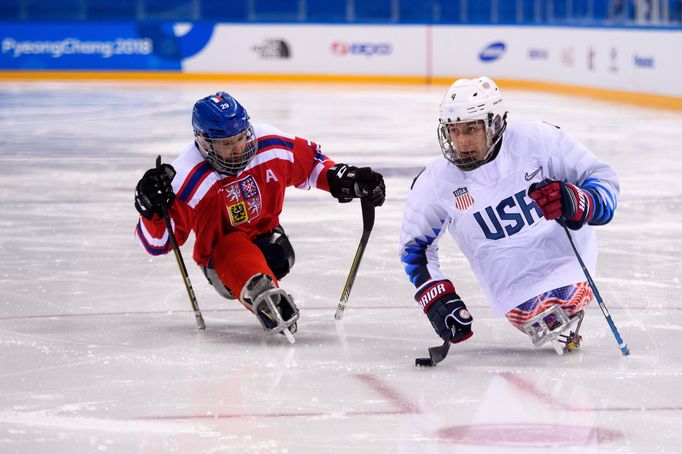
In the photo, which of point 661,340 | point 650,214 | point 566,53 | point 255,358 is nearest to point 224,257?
point 255,358

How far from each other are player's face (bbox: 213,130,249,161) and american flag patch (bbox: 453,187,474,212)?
74cm

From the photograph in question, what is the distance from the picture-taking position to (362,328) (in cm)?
425

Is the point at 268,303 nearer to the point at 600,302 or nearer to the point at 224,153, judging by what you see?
the point at 224,153

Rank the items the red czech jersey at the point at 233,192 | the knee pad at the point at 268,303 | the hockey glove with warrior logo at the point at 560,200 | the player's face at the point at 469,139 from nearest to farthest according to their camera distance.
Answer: the hockey glove with warrior logo at the point at 560,200
the player's face at the point at 469,139
the knee pad at the point at 268,303
the red czech jersey at the point at 233,192

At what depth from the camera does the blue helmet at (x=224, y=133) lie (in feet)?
13.1

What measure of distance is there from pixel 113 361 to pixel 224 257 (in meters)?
0.55

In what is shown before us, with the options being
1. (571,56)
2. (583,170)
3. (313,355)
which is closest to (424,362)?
(313,355)

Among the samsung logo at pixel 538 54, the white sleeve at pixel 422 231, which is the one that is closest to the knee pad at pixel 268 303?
the white sleeve at pixel 422 231

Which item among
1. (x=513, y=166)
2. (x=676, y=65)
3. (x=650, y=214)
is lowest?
(x=676, y=65)

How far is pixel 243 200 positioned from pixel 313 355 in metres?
0.65

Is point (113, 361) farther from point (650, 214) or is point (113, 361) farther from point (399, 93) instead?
point (399, 93)

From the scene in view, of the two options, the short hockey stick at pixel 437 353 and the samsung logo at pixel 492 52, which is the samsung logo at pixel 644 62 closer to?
the samsung logo at pixel 492 52

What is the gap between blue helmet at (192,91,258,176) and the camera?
13.1ft

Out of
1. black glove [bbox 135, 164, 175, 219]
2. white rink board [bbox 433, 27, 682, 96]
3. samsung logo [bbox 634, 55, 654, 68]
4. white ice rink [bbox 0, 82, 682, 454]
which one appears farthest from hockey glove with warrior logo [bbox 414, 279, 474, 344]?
samsung logo [bbox 634, 55, 654, 68]
